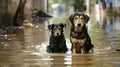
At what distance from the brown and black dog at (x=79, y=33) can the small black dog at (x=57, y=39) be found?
30cm

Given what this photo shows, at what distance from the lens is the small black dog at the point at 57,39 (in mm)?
9445

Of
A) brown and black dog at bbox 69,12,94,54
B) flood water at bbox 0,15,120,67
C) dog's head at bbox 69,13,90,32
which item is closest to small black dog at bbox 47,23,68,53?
flood water at bbox 0,15,120,67

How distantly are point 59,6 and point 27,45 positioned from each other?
68322mm

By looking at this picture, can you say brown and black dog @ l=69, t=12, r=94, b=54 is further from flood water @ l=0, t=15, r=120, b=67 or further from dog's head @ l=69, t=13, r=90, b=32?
flood water @ l=0, t=15, r=120, b=67

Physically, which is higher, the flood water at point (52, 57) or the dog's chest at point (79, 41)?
the dog's chest at point (79, 41)

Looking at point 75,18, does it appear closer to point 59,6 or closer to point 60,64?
point 60,64

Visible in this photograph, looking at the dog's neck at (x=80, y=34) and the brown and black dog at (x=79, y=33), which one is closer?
the brown and black dog at (x=79, y=33)

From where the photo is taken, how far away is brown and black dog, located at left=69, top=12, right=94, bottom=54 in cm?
906

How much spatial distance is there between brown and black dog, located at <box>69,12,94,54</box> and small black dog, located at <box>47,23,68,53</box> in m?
0.30

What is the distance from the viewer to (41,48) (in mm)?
10664

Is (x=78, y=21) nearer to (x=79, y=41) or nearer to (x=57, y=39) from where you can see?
(x=79, y=41)

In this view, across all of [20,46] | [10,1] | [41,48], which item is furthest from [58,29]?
[10,1]

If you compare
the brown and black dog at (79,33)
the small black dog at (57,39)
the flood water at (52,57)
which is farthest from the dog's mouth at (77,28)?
the flood water at (52,57)

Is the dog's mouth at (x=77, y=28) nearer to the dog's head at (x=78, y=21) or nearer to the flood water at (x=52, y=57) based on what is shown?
the dog's head at (x=78, y=21)
